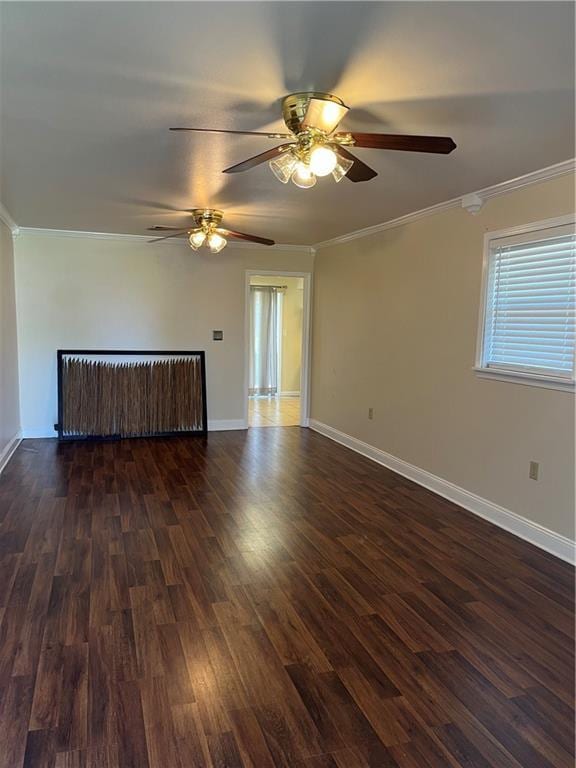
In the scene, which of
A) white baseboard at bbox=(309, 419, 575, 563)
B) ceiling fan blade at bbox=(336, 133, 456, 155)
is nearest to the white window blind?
white baseboard at bbox=(309, 419, 575, 563)

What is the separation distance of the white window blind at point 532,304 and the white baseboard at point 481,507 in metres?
1.00

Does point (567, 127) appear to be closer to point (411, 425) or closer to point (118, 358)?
point (411, 425)

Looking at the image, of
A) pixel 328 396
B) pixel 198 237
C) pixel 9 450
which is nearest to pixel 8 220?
pixel 198 237

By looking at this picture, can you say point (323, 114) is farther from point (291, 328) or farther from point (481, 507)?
point (291, 328)

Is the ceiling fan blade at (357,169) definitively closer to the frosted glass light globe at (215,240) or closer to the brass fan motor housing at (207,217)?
the brass fan motor housing at (207,217)

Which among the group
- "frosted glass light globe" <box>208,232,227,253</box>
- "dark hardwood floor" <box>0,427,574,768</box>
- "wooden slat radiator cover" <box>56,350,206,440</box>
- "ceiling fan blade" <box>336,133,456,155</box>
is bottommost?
"dark hardwood floor" <box>0,427,574,768</box>

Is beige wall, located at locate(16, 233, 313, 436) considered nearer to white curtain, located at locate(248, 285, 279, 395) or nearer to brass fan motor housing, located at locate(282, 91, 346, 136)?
white curtain, located at locate(248, 285, 279, 395)

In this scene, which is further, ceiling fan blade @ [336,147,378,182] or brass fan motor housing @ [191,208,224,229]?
brass fan motor housing @ [191,208,224,229]

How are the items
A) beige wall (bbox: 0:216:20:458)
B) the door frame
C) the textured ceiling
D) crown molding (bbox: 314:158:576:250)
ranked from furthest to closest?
1. the door frame
2. beige wall (bbox: 0:216:20:458)
3. crown molding (bbox: 314:158:576:250)
4. the textured ceiling

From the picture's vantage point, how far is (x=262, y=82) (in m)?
1.98

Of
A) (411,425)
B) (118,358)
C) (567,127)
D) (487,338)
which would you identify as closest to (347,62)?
(567,127)

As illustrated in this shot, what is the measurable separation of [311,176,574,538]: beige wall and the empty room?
3 cm

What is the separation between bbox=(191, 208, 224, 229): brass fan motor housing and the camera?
4.30 m

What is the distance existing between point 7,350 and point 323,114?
428cm
